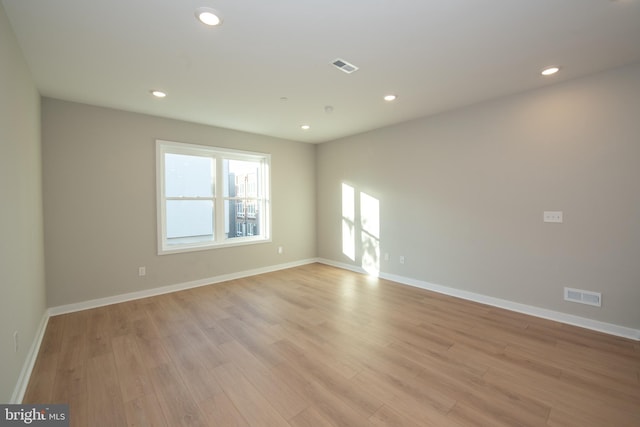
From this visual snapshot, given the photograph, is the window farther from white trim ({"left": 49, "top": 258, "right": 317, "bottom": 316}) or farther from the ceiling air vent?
the ceiling air vent

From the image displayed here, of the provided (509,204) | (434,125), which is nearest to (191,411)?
(509,204)

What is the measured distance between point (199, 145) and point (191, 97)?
1217 mm

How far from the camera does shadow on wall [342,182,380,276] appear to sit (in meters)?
4.87

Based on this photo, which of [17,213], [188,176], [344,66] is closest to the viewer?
[17,213]

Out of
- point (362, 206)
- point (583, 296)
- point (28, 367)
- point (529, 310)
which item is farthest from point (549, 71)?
point (28, 367)

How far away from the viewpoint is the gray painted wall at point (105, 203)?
3.30 meters

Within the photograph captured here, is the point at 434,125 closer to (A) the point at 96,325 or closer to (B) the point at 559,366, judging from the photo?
(B) the point at 559,366

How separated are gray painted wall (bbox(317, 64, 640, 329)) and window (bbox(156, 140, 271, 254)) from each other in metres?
2.40

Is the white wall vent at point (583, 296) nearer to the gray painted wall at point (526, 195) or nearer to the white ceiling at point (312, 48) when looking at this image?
the gray painted wall at point (526, 195)

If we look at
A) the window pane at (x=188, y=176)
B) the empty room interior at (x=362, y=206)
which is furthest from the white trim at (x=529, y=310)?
the window pane at (x=188, y=176)

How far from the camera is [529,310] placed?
10.6 ft

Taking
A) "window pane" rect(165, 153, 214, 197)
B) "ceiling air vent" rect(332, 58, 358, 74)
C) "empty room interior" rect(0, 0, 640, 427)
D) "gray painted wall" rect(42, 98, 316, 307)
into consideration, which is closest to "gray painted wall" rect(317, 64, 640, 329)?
"empty room interior" rect(0, 0, 640, 427)

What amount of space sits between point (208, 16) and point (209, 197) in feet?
10.3
